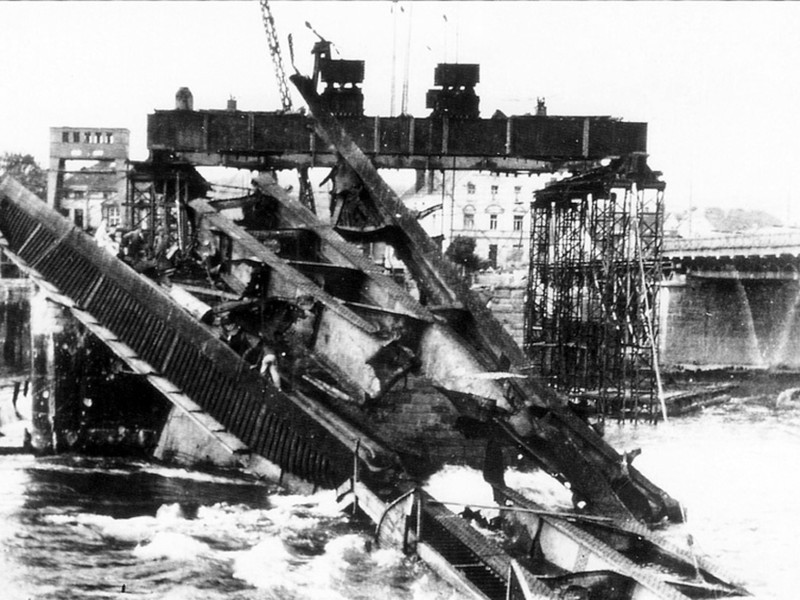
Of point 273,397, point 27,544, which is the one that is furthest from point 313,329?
point 27,544

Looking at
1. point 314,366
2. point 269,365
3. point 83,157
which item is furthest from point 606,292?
point 83,157

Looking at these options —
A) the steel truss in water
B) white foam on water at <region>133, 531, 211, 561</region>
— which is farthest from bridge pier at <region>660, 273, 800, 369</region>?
white foam on water at <region>133, 531, 211, 561</region>

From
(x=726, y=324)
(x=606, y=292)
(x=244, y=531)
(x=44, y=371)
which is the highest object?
(x=606, y=292)

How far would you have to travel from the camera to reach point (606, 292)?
20.4 meters

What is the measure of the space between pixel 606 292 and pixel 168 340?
12.6 meters

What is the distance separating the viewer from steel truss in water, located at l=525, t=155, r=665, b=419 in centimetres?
2016

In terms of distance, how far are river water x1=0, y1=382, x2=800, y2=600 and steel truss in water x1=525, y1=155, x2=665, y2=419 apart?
608 centimetres

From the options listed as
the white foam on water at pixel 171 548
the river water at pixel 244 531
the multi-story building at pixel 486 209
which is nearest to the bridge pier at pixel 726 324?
the river water at pixel 244 531

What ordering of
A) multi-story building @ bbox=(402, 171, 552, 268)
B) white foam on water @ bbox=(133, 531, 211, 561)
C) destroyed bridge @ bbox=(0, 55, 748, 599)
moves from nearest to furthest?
1. destroyed bridge @ bbox=(0, 55, 748, 599)
2. white foam on water @ bbox=(133, 531, 211, 561)
3. multi-story building @ bbox=(402, 171, 552, 268)

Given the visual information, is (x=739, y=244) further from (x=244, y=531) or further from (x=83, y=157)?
(x=83, y=157)

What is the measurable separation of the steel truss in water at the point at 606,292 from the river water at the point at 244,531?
608cm

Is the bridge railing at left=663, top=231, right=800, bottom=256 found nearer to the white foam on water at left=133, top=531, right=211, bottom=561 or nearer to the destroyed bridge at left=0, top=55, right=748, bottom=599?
the destroyed bridge at left=0, top=55, right=748, bottom=599

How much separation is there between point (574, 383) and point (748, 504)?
11.4 m

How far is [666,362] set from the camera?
32.4 m
